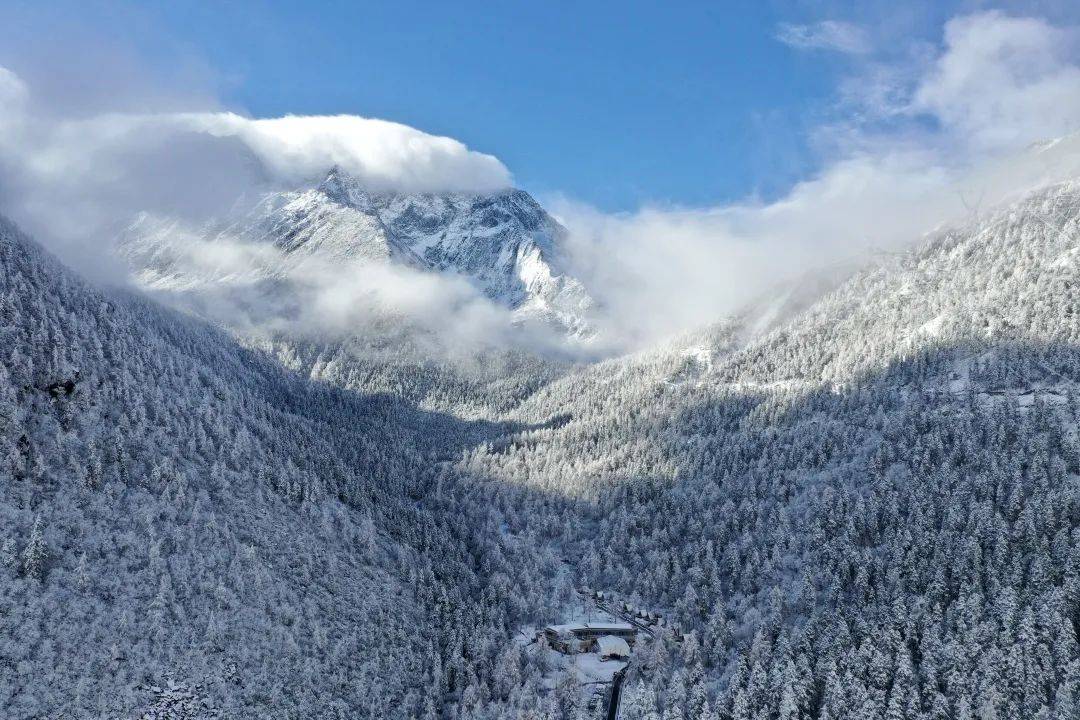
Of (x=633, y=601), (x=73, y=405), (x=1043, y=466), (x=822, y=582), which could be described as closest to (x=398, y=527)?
(x=633, y=601)

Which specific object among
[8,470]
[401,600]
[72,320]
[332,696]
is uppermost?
[72,320]

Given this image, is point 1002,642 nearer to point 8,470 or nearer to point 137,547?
point 137,547

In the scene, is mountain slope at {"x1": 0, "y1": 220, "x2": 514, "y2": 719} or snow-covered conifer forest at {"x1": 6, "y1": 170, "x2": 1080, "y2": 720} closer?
mountain slope at {"x1": 0, "y1": 220, "x2": 514, "y2": 719}

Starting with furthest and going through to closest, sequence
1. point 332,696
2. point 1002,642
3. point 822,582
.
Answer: point 822,582
point 332,696
point 1002,642

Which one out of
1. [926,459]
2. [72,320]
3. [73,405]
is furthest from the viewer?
[926,459]

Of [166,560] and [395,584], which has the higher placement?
[395,584]

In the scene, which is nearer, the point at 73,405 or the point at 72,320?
the point at 73,405

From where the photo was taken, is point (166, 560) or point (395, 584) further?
point (395, 584)

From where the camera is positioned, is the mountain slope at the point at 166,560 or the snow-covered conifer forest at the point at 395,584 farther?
the snow-covered conifer forest at the point at 395,584

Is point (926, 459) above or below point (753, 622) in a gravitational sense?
above

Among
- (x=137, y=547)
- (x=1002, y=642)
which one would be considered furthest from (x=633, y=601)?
(x=137, y=547)
